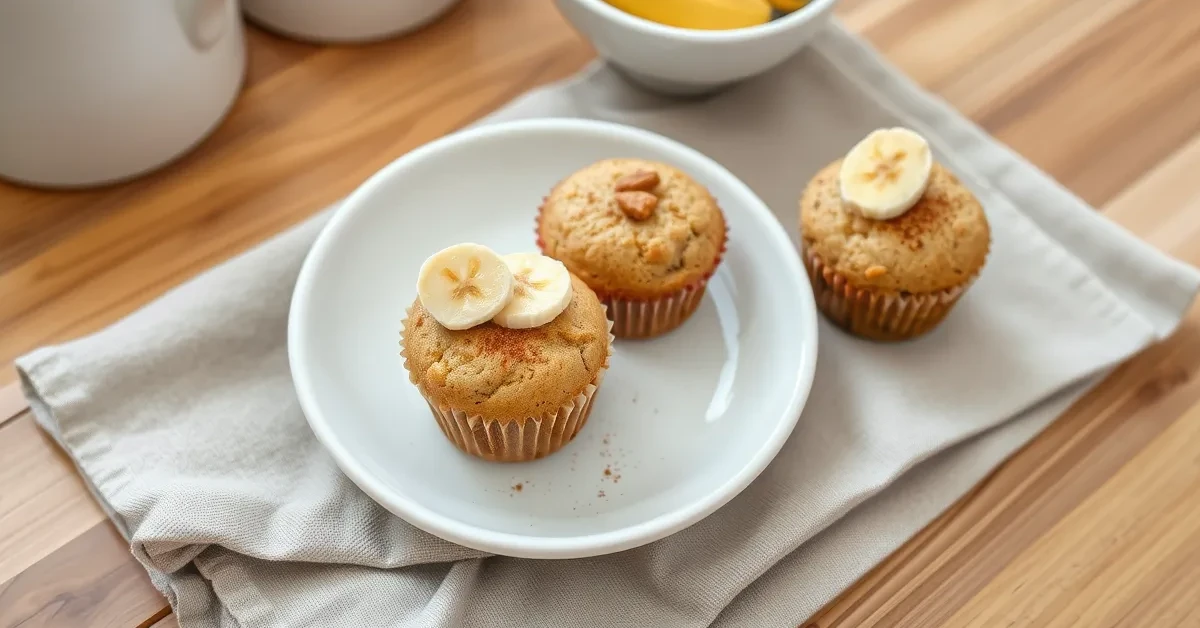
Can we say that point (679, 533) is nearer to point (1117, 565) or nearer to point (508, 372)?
point (508, 372)

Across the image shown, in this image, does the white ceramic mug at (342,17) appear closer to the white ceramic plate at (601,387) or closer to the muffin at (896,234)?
the white ceramic plate at (601,387)

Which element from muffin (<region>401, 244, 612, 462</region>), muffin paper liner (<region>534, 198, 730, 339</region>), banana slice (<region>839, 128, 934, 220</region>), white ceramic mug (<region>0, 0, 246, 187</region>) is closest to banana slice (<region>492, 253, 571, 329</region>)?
muffin (<region>401, 244, 612, 462</region>)

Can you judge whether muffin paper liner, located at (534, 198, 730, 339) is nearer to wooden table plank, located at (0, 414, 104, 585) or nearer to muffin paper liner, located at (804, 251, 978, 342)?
muffin paper liner, located at (804, 251, 978, 342)

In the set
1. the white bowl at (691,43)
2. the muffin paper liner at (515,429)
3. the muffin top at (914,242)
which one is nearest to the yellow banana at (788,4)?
the white bowl at (691,43)

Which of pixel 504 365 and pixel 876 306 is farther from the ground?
pixel 504 365

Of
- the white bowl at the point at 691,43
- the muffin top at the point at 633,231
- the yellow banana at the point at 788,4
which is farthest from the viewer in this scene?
the yellow banana at the point at 788,4

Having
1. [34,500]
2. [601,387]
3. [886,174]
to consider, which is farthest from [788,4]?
[34,500]
